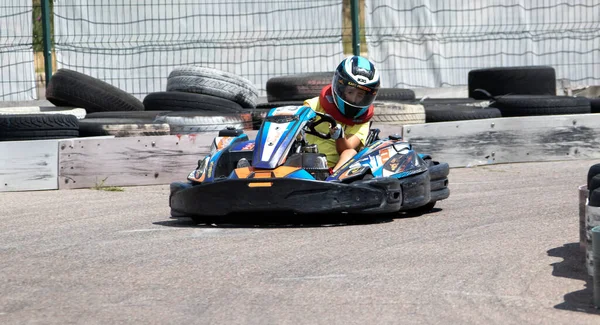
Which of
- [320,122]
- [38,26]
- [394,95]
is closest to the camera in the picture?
[320,122]

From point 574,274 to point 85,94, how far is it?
7.54 meters

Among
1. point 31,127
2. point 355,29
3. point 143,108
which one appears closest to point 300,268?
point 31,127

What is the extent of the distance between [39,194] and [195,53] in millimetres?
4353

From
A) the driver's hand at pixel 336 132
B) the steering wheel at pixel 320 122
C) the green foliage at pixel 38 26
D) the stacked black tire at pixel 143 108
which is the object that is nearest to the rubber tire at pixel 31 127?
the stacked black tire at pixel 143 108

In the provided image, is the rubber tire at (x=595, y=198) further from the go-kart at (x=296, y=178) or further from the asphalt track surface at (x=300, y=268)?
the go-kart at (x=296, y=178)

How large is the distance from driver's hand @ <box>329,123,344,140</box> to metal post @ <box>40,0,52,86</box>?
577cm

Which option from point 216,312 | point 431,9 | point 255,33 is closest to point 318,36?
point 255,33

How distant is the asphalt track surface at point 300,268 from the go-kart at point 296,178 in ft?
0.46

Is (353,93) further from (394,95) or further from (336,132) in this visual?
(394,95)

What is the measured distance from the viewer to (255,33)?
13.3m

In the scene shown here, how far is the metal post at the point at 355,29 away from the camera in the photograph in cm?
A: 1339

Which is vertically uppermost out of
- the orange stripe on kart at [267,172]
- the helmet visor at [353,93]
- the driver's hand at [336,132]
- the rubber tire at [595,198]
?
the helmet visor at [353,93]

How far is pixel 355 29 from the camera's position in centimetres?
1349

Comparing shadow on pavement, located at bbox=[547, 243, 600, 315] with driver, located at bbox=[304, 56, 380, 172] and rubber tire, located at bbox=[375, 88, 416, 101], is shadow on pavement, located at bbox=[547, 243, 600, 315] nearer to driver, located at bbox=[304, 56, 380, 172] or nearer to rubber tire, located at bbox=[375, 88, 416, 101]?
driver, located at bbox=[304, 56, 380, 172]
